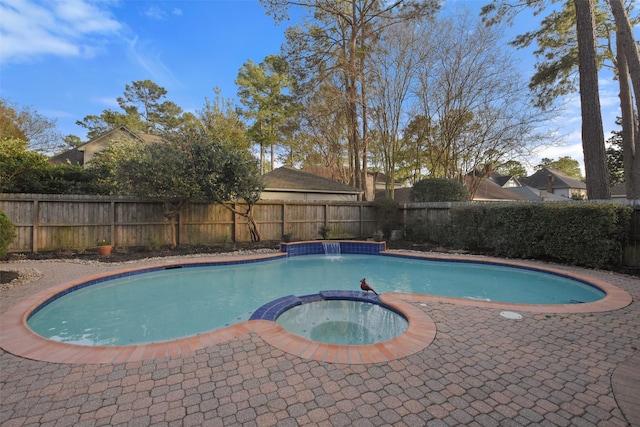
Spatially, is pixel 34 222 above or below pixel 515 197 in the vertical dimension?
below

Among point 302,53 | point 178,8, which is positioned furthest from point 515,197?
point 178,8

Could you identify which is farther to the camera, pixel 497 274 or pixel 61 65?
pixel 61 65

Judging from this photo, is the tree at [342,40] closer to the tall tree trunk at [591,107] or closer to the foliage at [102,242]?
the tall tree trunk at [591,107]

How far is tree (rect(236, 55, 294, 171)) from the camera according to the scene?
71.8ft

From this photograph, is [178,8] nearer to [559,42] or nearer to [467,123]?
[467,123]

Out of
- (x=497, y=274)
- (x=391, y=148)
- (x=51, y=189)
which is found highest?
(x=391, y=148)

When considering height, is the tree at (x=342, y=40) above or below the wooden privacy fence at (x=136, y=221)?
above

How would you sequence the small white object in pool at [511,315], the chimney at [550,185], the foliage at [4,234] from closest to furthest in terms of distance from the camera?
the small white object in pool at [511,315], the foliage at [4,234], the chimney at [550,185]

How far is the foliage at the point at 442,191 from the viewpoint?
1277cm

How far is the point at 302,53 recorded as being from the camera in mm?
15008

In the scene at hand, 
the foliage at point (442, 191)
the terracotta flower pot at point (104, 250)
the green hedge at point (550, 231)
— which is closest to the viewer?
the green hedge at point (550, 231)

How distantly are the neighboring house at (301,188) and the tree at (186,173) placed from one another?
4.75 metres

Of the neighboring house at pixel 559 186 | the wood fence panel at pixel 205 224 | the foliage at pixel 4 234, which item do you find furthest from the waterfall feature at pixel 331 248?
the neighboring house at pixel 559 186

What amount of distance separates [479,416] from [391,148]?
587 inches
